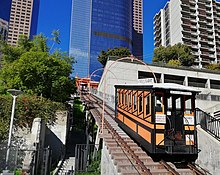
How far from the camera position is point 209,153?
9766 millimetres

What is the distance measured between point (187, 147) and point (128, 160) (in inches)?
90.7

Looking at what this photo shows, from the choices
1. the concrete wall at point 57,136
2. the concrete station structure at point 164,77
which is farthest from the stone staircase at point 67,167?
the concrete station structure at point 164,77

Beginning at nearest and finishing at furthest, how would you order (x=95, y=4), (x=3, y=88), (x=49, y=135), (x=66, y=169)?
(x=66, y=169)
(x=49, y=135)
(x=3, y=88)
(x=95, y=4)

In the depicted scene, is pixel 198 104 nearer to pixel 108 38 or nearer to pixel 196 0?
pixel 196 0

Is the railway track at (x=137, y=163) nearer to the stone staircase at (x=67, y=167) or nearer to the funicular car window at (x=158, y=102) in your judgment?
the funicular car window at (x=158, y=102)

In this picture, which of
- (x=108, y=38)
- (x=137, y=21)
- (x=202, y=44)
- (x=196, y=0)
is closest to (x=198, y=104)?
(x=202, y=44)

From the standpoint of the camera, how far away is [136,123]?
1003 cm

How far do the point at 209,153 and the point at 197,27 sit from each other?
7281cm

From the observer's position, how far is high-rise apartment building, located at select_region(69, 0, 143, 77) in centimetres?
12138

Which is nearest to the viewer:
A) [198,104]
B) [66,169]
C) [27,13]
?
[66,169]

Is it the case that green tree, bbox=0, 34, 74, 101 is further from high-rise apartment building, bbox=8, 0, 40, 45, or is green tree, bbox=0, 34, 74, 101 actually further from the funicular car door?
high-rise apartment building, bbox=8, 0, 40, 45

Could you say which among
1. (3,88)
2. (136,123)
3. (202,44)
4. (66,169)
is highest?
(202,44)

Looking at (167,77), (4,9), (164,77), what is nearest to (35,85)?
(164,77)

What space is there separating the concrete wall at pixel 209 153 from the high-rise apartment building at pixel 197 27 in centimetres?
6397
